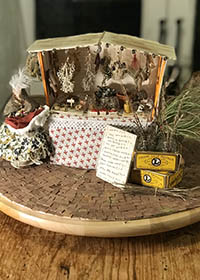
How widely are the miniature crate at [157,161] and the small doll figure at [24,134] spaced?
11.6 inches

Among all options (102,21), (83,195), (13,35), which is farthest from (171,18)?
(83,195)

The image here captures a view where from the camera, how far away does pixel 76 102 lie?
1.43 m

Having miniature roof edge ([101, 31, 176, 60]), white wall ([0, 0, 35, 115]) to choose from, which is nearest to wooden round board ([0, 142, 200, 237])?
miniature roof edge ([101, 31, 176, 60])

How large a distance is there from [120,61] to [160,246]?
1.82 ft

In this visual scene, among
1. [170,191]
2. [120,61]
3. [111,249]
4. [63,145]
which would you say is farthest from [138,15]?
[111,249]

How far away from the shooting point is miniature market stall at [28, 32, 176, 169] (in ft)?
4.43

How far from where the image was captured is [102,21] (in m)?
2.38

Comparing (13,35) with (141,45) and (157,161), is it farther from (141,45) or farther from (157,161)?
(157,161)

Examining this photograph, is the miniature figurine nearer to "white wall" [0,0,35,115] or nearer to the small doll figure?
the small doll figure

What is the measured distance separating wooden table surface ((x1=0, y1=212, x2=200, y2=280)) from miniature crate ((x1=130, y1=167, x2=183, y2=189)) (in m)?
0.12

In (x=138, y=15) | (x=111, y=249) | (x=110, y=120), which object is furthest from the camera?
(x=138, y=15)

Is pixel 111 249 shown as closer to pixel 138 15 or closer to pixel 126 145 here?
pixel 126 145

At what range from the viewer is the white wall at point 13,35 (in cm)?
223

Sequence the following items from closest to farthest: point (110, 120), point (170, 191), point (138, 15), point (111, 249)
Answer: point (111, 249), point (170, 191), point (110, 120), point (138, 15)
